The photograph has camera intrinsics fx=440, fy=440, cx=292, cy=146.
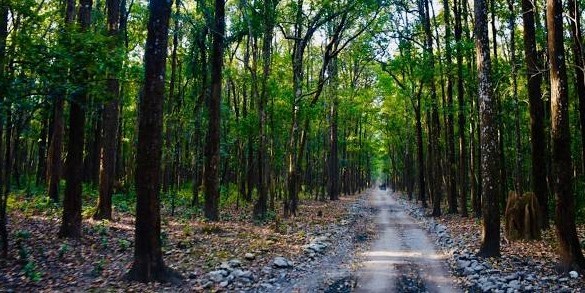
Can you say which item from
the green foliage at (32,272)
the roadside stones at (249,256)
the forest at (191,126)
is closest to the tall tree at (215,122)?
the forest at (191,126)

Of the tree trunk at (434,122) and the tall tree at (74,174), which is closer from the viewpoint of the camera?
the tall tree at (74,174)

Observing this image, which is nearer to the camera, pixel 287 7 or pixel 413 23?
pixel 287 7

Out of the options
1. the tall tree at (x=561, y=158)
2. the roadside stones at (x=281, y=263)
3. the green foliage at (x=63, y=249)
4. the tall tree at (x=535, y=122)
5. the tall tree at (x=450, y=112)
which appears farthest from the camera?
the tall tree at (x=450, y=112)

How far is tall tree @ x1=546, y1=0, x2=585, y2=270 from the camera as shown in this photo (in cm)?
902

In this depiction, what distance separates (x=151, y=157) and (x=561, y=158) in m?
8.35

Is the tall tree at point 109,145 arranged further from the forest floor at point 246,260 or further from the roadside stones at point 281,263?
the roadside stones at point 281,263

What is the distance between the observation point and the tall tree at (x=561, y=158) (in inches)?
355

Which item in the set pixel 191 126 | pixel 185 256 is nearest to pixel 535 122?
pixel 185 256

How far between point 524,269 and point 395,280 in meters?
2.98

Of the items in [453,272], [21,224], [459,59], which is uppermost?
[459,59]

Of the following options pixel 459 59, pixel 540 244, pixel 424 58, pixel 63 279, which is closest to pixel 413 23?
pixel 424 58

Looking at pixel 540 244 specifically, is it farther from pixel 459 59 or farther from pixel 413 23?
pixel 413 23

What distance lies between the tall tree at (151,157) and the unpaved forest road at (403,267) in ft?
13.6

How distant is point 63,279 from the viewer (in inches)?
335
